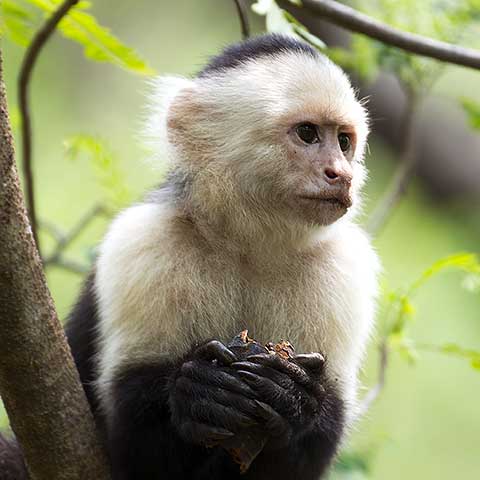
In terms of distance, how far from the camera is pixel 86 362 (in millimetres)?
4477

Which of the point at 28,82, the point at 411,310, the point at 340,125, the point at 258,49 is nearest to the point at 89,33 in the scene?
the point at 28,82

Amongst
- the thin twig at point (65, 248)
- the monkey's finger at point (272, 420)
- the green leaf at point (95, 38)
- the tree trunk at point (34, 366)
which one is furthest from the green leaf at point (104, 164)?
the monkey's finger at point (272, 420)

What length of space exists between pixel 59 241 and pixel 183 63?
4.03 m

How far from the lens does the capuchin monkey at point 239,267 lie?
3.84 meters

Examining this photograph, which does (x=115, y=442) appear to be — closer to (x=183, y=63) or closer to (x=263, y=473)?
(x=263, y=473)

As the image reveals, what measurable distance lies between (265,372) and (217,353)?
0.54 ft

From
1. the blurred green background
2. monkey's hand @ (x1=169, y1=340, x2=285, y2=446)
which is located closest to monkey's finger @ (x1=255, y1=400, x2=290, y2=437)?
monkey's hand @ (x1=169, y1=340, x2=285, y2=446)

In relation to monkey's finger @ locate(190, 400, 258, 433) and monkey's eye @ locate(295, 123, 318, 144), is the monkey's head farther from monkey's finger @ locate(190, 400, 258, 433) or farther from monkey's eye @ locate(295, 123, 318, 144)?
monkey's finger @ locate(190, 400, 258, 433)

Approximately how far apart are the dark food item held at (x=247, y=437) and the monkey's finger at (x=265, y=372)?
3 cm

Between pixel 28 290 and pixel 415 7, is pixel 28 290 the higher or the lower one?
the lower one

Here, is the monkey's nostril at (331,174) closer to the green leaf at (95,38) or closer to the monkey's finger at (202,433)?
the green leaf at (95,38)

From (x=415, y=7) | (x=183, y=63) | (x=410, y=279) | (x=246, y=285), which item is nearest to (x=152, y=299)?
(x=246, y=285)

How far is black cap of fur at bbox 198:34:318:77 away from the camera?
14.4 ft

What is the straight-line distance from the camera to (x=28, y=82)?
4.65m
